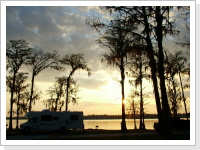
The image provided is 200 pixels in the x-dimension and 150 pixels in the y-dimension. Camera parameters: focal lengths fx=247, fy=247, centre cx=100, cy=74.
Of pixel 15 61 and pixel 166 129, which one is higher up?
pixel 15 61

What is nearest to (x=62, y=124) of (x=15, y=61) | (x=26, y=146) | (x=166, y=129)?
(x=15, y=61)

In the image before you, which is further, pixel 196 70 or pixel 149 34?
pixel 149 34

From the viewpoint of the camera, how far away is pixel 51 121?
28.8 meters

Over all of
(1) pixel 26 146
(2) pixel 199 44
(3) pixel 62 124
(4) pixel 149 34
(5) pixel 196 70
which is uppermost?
(4) pixel 149 34

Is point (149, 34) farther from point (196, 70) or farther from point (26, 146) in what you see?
point (26, 146)

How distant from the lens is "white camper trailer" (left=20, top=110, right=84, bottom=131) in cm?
2848

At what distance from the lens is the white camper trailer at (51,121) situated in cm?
2848

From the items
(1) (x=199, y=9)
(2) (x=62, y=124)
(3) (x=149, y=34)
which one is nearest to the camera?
(1) (x=199, y=9)

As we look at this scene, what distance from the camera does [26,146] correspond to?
11.7 metres

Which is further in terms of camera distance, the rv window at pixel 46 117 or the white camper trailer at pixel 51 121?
the rv window at pixel 46 117

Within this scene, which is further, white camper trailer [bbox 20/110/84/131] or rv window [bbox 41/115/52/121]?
rv window [bbox 41/115/52/121]

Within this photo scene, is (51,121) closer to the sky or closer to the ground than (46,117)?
closer to the ground
